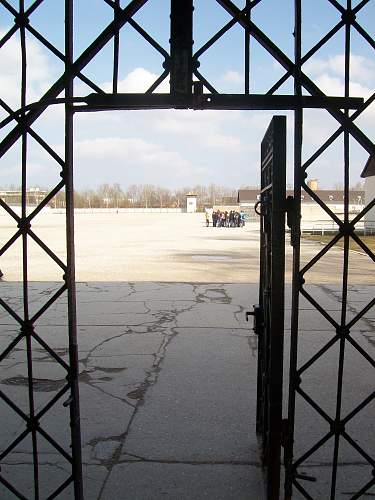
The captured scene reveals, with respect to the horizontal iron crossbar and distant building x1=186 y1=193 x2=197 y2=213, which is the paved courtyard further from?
distant building x1=186 y1=193 x2=197 y2=213

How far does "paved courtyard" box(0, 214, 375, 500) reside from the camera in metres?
3.10

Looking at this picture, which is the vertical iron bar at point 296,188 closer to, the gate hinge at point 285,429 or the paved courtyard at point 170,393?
the gate hinge at point 285,429

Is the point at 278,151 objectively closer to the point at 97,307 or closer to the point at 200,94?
the point at 200,94

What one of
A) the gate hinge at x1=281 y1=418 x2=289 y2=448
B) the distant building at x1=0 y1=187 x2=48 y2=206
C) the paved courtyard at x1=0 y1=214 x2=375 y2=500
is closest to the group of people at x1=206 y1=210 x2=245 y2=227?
the paved courtyard at x1=0 y1=214 x2=375 y2=500

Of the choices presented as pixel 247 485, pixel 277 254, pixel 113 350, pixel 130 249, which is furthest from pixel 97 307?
pixel 130 249

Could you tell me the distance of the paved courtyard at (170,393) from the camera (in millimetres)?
3096

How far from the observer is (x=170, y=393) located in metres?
4.64

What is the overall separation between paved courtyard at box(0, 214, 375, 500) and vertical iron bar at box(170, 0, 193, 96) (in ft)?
7.98

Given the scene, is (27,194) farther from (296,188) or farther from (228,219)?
(228,219)

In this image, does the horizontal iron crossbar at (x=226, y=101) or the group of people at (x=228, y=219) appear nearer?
the horizontal iron crossbar at (x=226, y=101)

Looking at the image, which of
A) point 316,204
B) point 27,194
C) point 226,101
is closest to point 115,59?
point 226,101

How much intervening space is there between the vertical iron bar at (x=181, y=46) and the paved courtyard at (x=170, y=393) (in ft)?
7.98

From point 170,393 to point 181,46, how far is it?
3455 mm

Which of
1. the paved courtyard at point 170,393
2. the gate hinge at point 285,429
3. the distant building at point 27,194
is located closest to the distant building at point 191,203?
the paved courtyard at point 170,393
